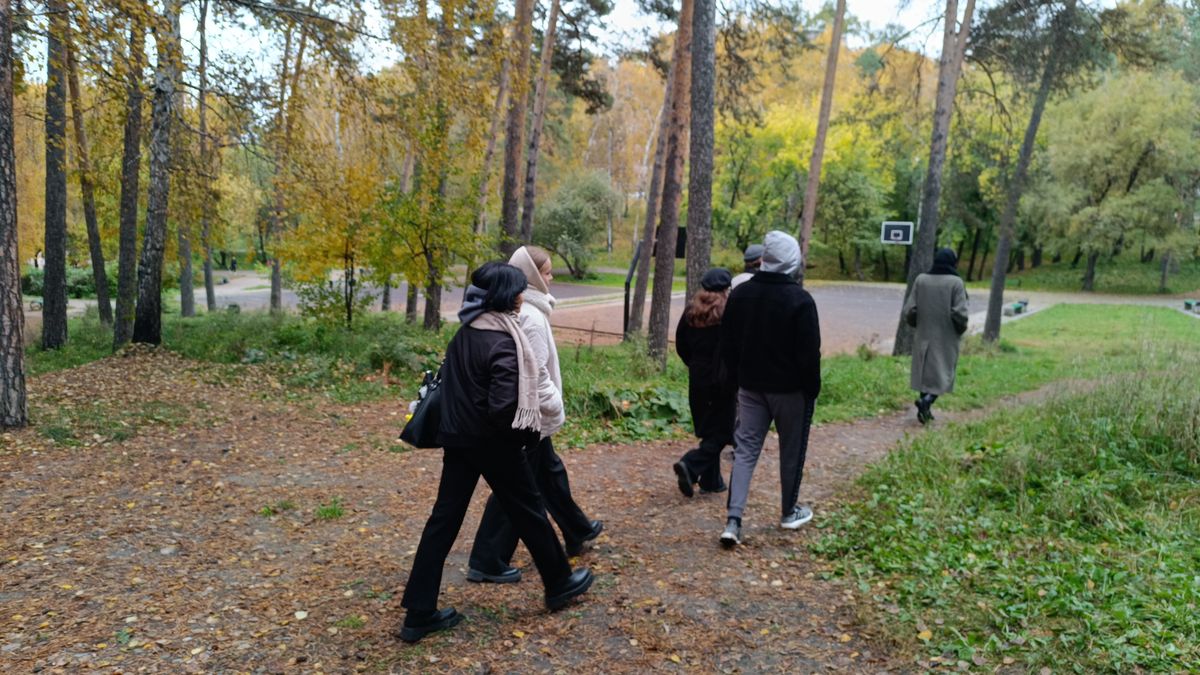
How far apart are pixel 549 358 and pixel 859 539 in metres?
2.28

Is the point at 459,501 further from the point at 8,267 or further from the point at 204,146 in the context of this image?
the point at 204,146

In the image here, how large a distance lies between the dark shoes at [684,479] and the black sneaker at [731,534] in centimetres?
89

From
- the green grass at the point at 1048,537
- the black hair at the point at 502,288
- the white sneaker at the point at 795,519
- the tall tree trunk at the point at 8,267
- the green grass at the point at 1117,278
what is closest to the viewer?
the green grass at the point at 1048,537

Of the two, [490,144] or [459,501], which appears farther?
[490,144]

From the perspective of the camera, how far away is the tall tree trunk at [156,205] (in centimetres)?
982

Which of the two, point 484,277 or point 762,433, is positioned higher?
point 484,277

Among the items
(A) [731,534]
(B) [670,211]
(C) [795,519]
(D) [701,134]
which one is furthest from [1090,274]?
(A) [731,534]

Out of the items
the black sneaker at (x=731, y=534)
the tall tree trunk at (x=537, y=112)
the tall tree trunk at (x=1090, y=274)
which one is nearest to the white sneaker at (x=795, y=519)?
the black sneaker at (x=731, y=534)

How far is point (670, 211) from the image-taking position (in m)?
11.8

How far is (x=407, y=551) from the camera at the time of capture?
465 centimetres

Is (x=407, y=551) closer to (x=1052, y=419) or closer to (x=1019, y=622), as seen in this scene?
(x=1019, y=622)

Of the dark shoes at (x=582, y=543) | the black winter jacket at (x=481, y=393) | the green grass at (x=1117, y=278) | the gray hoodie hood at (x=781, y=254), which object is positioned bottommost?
the dark shoes at (x=582, y=543)

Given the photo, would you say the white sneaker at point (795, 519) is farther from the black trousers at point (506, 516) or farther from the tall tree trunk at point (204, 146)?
the tall tree trunk at point (204, 146)

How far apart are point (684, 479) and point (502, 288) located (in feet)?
8.79
